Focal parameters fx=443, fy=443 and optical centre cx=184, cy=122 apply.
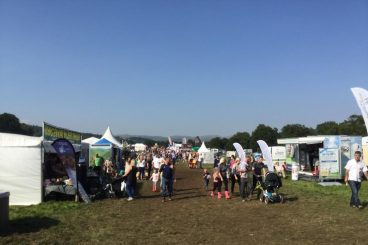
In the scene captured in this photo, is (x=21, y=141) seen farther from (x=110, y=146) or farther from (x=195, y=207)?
(x=110, y=146)

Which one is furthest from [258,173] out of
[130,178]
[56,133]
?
[56,133]

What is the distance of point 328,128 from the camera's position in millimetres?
102875

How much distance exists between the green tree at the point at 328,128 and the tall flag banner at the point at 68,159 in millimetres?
85706

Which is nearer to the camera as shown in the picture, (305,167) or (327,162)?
(327,162)

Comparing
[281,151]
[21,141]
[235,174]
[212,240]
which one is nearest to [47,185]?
[21,141]

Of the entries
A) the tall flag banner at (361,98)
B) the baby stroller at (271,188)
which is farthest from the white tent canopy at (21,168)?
the tall flag banner at (361,98)

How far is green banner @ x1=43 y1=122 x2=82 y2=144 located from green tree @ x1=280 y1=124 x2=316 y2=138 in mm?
101489

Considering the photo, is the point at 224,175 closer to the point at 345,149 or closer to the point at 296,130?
the point at 345,149

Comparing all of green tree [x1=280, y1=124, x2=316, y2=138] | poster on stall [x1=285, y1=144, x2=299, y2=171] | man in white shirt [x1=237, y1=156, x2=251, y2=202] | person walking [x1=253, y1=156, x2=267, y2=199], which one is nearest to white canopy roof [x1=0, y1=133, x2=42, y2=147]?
man in white shirt [x1=237, y1=156, x2=251, y2=202]

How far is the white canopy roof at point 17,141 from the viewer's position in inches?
581

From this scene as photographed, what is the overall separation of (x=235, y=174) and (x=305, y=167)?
48.8 ft

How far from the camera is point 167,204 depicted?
14938mm

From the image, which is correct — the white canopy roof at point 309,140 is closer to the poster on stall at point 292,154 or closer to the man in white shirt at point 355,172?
the poster on stall at point 292,154

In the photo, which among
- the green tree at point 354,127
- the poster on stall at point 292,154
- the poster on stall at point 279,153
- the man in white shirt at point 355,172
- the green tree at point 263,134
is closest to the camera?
the man in white shirt at point 355,172
